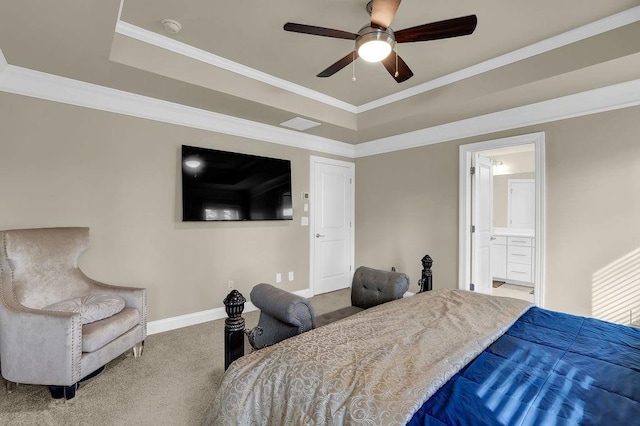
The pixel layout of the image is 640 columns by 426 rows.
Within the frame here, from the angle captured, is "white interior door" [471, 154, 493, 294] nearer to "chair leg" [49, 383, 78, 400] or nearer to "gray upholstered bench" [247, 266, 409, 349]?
"gray upholstered bench" [247, 266, 409, 349]

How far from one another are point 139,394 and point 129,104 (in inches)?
104

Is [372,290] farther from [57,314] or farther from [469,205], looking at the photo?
[57,314]

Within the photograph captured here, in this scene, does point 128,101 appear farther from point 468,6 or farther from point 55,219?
point 468,6

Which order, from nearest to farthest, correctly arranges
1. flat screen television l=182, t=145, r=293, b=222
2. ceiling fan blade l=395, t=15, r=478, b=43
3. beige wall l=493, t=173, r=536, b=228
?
ceiling fan blade l=395, t=15, r=478, b=43 < flat screen television l=182, t=145, r=293, b=222 < beige wall l=493, t=173, r=536, b=228

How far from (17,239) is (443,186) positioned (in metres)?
4.43

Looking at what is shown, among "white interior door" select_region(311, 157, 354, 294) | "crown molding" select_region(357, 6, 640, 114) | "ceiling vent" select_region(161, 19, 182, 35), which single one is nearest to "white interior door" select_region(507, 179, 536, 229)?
"white interior door" select_region(311, 157, 354, 294)

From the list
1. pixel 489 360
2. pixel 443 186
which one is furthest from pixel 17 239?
pixel 443 186

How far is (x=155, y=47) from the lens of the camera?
2.66 meters

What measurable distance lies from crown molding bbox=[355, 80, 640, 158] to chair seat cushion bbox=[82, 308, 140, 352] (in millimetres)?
3915

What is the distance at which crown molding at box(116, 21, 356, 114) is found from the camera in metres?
2.54

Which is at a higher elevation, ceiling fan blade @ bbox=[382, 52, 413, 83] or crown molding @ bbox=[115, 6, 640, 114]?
crown molding @ bbox=[115, 6, 640, 114]

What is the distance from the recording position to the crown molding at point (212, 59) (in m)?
2.54

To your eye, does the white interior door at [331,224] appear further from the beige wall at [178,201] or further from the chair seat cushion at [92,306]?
the chair seat cushion at [92,306]

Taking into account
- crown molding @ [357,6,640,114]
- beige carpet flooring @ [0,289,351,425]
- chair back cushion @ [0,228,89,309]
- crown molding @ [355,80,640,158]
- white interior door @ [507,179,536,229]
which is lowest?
beige carpet flooring @ [0,289,351,425]
